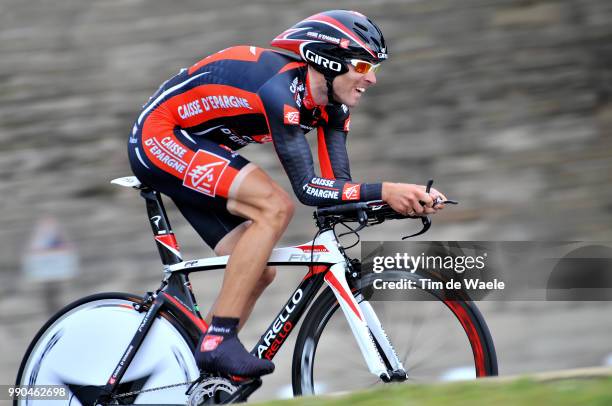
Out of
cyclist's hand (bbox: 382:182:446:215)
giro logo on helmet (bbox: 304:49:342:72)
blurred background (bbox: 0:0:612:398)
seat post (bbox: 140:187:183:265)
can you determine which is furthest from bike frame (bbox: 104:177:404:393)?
blurred background (bbox: 0:0:612:398)

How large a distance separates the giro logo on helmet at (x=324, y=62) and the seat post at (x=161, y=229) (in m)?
0.96

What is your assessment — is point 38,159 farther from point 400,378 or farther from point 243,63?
point 400,378

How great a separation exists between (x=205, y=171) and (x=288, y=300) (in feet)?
2.28

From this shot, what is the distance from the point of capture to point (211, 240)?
172 inches

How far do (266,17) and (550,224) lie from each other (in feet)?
9.34

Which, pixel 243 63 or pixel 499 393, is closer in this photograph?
pixel 499 393

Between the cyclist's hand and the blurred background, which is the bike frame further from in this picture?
the blurred background

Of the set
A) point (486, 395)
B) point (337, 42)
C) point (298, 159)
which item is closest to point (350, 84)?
point (337, 42)

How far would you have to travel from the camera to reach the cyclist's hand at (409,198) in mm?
3666

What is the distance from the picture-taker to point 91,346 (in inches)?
172

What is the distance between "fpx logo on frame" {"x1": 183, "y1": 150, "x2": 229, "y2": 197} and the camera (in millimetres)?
4055

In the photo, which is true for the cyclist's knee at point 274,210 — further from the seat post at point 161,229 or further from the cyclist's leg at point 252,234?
the seat post at point 161,229

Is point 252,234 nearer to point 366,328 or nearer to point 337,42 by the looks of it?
point 366,328

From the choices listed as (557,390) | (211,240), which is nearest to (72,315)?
(211,240)
